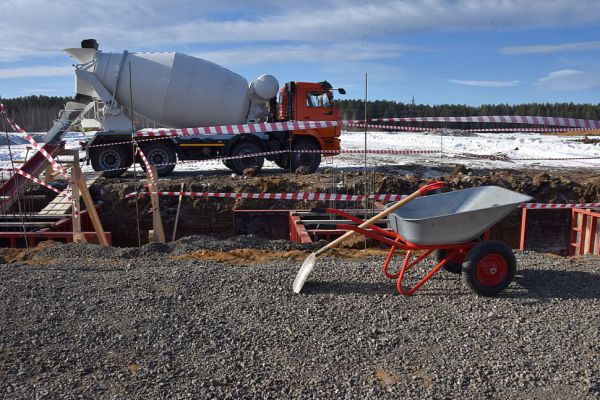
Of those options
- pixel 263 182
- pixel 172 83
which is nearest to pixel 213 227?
pixel 263 182

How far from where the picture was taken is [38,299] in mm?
4336

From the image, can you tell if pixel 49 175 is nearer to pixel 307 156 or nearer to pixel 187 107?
pixel 187 107

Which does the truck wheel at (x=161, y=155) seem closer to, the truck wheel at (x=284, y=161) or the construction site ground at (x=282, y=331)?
the truck wheel at (x=284, y=161)

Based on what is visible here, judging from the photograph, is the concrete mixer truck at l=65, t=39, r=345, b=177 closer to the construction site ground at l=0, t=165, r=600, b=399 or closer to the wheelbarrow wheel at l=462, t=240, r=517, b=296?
the construction site ground at l=0, t=165, r=600, b=399

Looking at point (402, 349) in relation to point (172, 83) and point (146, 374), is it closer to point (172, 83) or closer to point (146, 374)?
point (146, 374)

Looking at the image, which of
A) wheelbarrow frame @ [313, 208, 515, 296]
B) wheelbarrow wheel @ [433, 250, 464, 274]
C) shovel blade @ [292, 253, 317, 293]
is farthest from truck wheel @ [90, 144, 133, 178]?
wheelbarrow wheel @ [433, 250, 464, 274]

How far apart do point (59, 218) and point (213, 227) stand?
11.2ft

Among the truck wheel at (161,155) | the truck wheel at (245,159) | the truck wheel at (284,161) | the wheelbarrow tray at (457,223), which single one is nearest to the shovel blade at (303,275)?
the wheelbarrow tray at (457,223)

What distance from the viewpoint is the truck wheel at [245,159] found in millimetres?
14961

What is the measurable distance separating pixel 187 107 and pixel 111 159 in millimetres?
2707

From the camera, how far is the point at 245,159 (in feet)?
49.6

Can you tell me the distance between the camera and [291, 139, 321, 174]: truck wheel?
1562cm

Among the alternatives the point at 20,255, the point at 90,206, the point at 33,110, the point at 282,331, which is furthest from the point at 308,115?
the point at 33,110

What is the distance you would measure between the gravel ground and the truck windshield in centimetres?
1083
